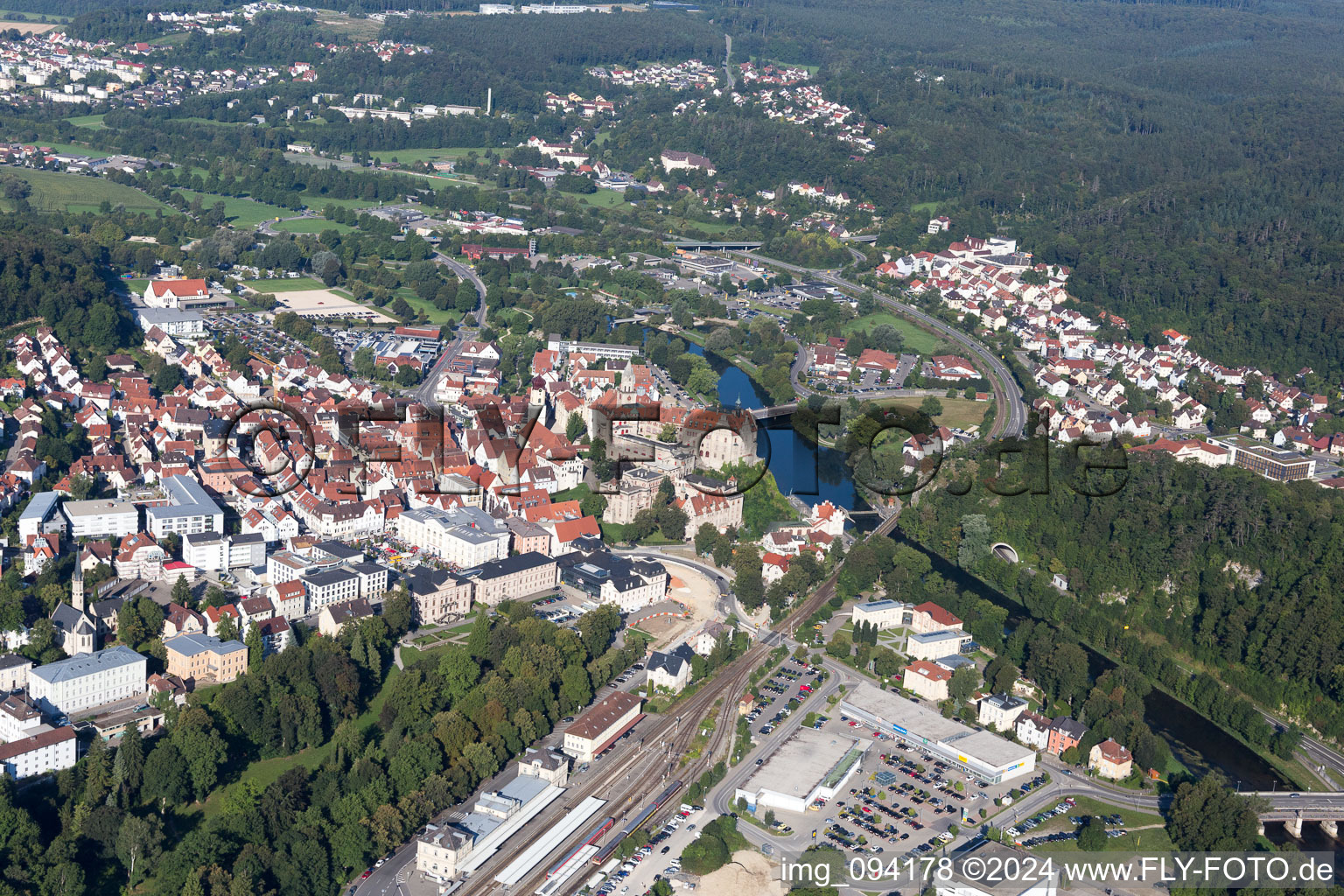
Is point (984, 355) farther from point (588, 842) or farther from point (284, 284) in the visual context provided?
point (588, 842)

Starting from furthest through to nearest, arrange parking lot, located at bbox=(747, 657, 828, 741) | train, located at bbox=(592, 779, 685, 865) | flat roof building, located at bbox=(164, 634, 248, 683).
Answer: parking lot, located at bbox=(747, 657, 828, 741)
flat roof building, located at bbox=(164, 634, 248, 683)
train, located at bbox=(592, 779, 685, 865)

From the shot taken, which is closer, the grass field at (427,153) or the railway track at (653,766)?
the railway track at (653,766)

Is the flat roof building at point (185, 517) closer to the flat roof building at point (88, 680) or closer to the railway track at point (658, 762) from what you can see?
the flat roof building at point (88, 680)

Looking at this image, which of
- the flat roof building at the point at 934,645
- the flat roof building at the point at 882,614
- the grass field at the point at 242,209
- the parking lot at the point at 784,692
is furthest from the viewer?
the grass field at the point at 242,209

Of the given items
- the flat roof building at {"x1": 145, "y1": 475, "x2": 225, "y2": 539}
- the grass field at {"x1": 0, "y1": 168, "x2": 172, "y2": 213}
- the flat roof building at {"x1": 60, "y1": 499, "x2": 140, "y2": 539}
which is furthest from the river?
the grass field at {"x1": 0, "y1": 168, "x2": 172, "y2": 213}

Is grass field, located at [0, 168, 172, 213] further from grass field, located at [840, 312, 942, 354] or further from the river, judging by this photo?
grass field, located at [840, 312, 942, 354]

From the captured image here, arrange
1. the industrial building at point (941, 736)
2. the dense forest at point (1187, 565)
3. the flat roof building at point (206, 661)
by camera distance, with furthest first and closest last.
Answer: the dense forest at point (1187, 565) → the flat roof building at point (206, 661) → the industrial building at point (941, 736)

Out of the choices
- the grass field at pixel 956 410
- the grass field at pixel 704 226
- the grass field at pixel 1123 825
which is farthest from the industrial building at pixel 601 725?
the grass field at pixel 704 226
